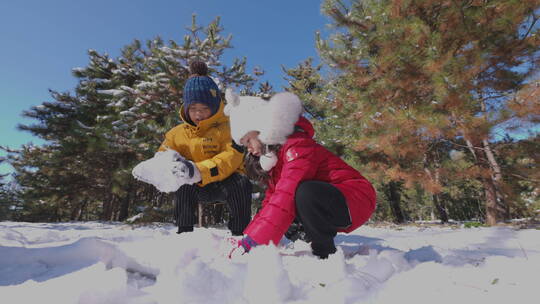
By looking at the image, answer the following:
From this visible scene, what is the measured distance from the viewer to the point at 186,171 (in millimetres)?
1657

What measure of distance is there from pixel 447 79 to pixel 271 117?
116 inches

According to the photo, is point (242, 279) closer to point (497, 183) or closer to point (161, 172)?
point (161, 172)

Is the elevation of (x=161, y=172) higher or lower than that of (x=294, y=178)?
higher

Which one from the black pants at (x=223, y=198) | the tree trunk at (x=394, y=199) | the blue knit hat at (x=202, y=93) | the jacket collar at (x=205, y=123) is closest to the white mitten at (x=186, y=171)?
the black pants at (x=223, y=198)

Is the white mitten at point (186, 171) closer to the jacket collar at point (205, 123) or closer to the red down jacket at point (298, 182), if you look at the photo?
the jacket collar at point (205, 123)

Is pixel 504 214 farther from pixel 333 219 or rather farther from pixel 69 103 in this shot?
pixel 69 103

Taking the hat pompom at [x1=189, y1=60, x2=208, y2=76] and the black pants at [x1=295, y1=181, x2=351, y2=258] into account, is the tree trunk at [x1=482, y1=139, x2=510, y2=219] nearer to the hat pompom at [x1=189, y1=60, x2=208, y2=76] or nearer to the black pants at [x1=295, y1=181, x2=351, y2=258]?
the black pants at [x1=295, y1=181, x2=351, y2=258]

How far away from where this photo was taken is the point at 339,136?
6.57 m

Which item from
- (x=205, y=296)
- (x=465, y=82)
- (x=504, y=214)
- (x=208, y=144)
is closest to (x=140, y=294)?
(x=205, y=296)

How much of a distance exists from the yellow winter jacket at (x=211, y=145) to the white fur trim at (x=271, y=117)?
454 millimetres

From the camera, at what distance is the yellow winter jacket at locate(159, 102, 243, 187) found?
6.05 ft

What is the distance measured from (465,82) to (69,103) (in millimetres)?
9556

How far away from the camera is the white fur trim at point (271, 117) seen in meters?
1.30

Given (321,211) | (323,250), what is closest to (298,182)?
(321,211)
